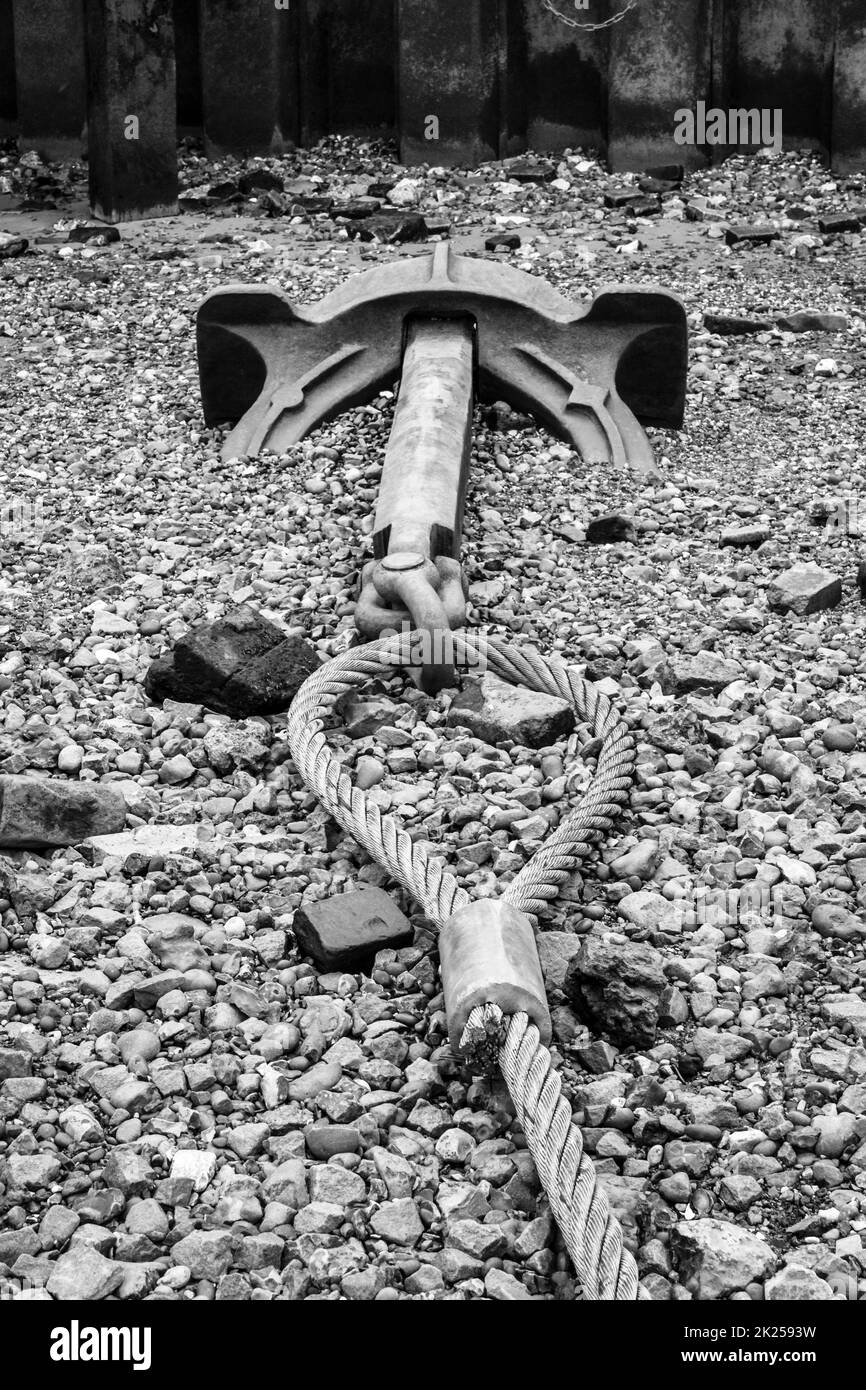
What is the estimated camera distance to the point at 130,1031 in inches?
94.3

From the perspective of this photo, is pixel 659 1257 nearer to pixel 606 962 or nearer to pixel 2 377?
pixel 606 962

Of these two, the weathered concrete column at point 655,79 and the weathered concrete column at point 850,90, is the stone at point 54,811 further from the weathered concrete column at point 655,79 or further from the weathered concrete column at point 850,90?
the weathered concrete column at point 850,90

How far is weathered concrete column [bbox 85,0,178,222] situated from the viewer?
7.14 meters

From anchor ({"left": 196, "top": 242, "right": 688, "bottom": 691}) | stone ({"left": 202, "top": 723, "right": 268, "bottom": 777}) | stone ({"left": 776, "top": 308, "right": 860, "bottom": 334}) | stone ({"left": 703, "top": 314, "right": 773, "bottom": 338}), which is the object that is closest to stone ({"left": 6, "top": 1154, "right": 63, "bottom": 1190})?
stone ({"left": 202, "top": 723, "right": 268, "bottom": 777})

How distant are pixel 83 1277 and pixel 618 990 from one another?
0.86m

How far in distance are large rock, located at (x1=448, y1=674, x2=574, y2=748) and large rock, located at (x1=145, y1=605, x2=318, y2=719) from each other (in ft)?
1.25

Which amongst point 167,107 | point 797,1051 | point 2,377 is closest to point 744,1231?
point 797,1051

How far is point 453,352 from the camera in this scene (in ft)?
15.5

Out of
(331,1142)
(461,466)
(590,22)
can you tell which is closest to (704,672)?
(461,466)

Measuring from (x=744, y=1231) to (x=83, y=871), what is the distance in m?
1.35

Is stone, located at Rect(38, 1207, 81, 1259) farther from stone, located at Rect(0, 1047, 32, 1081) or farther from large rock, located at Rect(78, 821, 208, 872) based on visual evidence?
large rock, located at Rect(78, 821, 208, 872)

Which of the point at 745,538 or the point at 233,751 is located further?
the point at 745,538

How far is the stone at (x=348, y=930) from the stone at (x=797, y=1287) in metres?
0.88

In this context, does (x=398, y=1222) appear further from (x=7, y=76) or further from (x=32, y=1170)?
(x=7, y=76)
